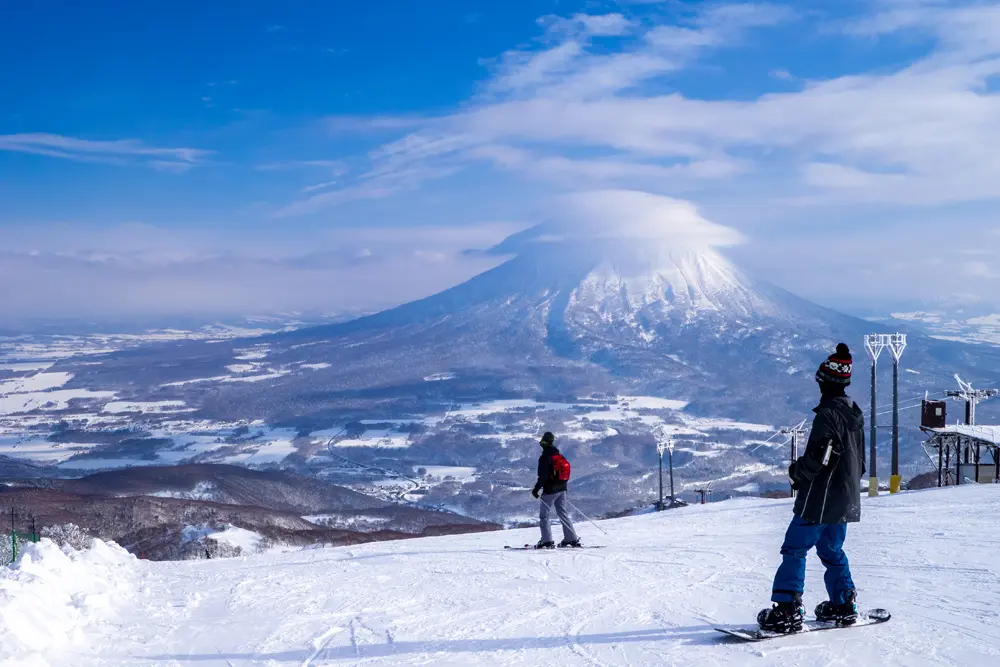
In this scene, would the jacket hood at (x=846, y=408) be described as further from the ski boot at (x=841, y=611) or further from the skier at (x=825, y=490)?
the ski boot at (x=841, y=611)

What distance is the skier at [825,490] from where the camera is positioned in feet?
17.9

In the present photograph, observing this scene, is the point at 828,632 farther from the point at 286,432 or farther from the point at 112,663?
the point at 286,432

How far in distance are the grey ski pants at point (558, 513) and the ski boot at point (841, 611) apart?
510 cm

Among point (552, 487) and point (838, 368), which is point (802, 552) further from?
point (552, 487)

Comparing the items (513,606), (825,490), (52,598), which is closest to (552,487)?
(513,606)

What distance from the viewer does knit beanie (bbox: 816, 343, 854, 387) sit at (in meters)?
Answer: 5.48

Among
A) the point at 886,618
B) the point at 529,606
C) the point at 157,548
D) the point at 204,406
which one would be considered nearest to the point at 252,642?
the point at 529,606

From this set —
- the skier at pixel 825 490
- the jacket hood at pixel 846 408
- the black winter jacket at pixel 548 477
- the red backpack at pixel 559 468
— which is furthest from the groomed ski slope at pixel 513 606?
the jacket hood at pixel 846 408

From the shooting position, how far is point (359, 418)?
14550 centimetres

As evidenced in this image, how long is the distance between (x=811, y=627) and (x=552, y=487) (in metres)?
5.24

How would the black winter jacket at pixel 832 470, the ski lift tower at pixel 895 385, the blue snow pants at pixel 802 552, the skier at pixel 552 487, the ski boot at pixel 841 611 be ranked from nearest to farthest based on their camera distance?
1. the black winter jacket at pixel 832 470
2. the blue snow pants at pixel 802 552
3. the ski boot at pixel 841 611
4. the skier at pixel 552 487
5. the ski lift tower at pixel 895 385

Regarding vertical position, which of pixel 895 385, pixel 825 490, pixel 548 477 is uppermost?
pixel 895 385

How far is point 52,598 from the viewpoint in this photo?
23.2 feet

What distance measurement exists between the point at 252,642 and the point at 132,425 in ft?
479
